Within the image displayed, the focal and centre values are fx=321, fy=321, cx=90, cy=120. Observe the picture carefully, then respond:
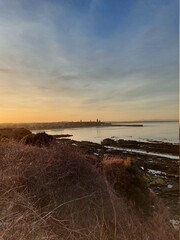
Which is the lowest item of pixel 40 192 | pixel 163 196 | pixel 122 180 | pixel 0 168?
pixel 163 196

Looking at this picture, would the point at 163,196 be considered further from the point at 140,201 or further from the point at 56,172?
the point at 56,172

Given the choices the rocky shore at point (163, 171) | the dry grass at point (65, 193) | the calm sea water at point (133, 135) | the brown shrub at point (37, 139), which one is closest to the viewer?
the dry grass at point (65, 193)

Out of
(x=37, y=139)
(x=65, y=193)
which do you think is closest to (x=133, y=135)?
(x=37, y=139)

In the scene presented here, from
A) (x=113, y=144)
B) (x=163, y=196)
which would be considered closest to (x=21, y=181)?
(x=163, y=196)

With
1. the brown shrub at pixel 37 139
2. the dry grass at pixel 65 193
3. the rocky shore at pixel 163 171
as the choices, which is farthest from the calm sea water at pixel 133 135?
the dry grass at pixel 65 193

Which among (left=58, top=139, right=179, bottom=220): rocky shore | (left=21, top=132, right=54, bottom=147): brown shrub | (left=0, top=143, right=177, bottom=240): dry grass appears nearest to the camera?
(left=0, top=143, right=177, bottom=240): dry grass

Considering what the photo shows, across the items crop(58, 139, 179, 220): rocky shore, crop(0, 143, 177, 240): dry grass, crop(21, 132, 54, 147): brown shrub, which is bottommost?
crop(58, 139, 179, 220): rocky shore

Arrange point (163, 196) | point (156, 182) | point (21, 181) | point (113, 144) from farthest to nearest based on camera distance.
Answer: point (113, 144), point (156, 182), point (163, 196), point (21, 181)

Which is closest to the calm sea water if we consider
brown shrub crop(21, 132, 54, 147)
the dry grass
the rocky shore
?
the rocky shore

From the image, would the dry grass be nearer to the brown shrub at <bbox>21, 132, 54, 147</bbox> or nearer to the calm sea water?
the brown shrub at <bbox>21, 132, 54, 147</bbox>

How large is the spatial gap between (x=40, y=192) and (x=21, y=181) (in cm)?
95

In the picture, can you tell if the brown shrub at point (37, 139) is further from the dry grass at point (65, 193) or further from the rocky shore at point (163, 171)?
the dry grass at point (65, 193)

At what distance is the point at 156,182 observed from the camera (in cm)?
2217

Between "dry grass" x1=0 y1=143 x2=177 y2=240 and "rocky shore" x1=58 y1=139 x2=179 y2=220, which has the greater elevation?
"dry grass" x1=0 y1=143 x2=177 y2=240
